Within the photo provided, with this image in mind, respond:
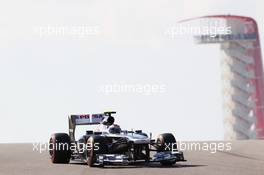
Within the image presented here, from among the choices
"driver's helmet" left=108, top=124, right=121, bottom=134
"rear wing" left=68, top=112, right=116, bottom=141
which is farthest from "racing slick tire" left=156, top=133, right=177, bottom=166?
"rear wing" left=68, top=112, right=116, bottom=141

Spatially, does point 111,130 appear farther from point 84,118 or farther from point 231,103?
point 231,103

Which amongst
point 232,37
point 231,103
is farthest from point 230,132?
point 232,37

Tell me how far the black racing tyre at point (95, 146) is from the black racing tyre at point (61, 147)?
2030mm

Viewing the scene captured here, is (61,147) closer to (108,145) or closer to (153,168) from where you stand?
(108,145)

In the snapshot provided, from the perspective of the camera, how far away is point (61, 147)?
27.5m

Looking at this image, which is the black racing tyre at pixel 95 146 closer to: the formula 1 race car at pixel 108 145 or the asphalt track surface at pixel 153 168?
the formula 1 race car at pixel 108 145

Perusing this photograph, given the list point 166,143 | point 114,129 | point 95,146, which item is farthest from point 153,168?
point 114,129

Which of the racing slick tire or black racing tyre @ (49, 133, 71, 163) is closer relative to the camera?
the racing slick tire

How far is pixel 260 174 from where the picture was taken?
2222cm

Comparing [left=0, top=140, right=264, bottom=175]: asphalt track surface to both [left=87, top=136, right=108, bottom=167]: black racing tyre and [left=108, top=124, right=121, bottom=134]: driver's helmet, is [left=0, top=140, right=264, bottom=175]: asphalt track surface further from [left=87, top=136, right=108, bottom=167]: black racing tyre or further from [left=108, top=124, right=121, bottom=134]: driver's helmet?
[left=108, top=124, right=121, bottom=134]: driver's helmet

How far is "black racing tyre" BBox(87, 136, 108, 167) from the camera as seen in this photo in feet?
82.4

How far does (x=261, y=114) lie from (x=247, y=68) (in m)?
7.54

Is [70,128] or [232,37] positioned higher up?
[232,37]

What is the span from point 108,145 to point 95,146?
164 cm
